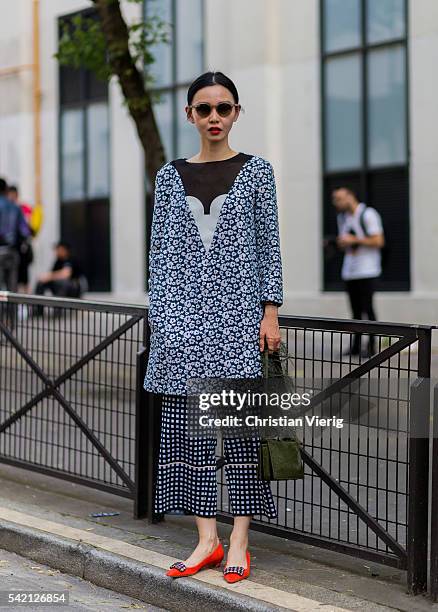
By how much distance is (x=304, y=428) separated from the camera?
14.8 ft

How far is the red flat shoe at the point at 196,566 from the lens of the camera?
427 centimetres

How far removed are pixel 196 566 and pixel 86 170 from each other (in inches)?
609

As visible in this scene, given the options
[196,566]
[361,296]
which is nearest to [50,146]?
[361,296]

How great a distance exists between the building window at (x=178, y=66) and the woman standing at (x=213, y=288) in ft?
41.8

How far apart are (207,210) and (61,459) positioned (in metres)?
2.26

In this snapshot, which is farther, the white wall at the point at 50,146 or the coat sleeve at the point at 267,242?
the white wall at the point at 50,146

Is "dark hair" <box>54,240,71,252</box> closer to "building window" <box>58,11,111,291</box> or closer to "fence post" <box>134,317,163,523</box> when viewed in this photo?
"building window" <box>58,11,111,291</box>

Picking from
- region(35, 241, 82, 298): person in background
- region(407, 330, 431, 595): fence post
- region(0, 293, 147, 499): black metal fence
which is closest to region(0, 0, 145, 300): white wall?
region(35, 241, 82, 298): person in background

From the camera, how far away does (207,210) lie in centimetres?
427

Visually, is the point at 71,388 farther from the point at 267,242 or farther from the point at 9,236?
the point at 9,236

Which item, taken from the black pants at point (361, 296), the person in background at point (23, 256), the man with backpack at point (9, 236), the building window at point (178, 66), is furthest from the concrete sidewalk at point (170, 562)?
the building window at point (178, 66)

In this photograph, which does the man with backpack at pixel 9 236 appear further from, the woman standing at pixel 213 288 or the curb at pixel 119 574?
the woman standing at pixel 213 288

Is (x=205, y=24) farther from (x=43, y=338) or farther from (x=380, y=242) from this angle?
(x=43, y=338)

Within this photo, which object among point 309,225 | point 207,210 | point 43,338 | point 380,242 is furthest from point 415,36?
point 207,210
